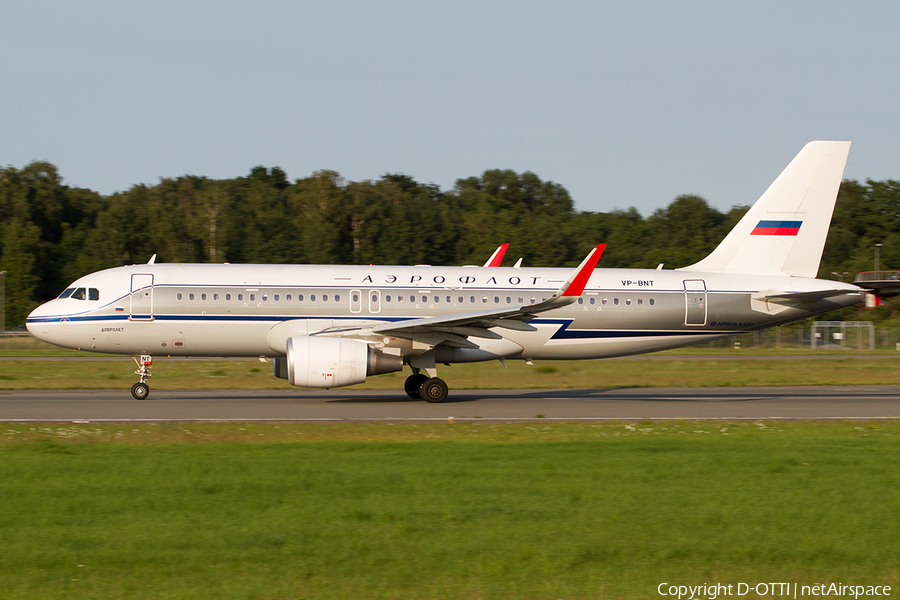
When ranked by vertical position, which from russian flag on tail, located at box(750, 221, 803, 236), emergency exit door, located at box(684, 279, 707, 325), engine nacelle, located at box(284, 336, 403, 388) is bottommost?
engine nacelle, located at box(284, 336, 403, 388)

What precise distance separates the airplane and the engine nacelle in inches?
1.0

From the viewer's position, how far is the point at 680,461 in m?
10.8

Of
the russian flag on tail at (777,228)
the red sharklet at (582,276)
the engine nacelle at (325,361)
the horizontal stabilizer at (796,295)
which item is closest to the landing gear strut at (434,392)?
the engine nacelle at (325,361)

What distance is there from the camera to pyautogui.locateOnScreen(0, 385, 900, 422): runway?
16.8 meters

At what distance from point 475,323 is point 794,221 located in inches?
400

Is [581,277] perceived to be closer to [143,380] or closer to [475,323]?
[475,323]

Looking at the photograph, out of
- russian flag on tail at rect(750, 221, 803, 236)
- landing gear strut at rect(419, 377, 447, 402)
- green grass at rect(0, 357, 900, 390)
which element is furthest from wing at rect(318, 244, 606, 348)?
russian flag on tail at rect(750, 221, 803, 236)

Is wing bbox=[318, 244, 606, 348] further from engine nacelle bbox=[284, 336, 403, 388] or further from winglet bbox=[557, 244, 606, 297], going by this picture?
engine nacelle bbox=[284, 336, 403, 388]

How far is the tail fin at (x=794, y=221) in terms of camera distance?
2345cm

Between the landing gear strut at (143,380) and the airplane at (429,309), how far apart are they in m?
0.05

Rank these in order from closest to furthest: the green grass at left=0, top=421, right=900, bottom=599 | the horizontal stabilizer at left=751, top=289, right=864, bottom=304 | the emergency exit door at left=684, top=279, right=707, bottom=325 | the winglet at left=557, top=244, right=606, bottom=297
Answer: the green grass at left=0, top=421, right=900, bottom=599
the winglet at left=557, top=244, right=606, bottom=297
the horizontal stabilizer at left=751, top=289, right=864, bottom=304
the emergency exit door at left=684, top=279, right=707, bottom=325

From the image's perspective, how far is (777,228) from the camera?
23.6 meters

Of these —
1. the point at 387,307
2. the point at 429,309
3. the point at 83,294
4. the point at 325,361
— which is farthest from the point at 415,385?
the point at 83,294

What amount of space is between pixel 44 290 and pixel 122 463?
6578 cm
